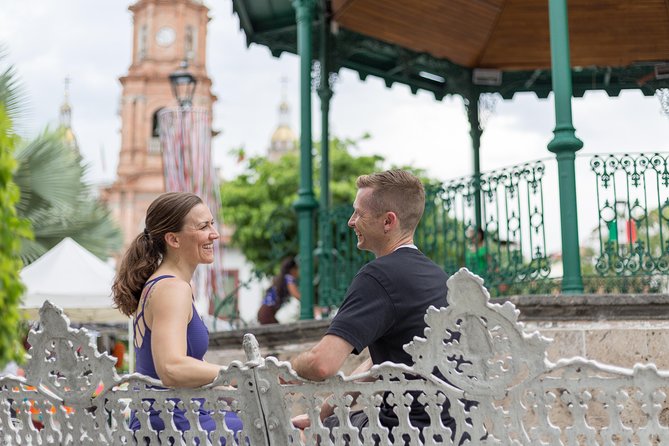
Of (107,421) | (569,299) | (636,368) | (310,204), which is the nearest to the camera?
(636,368)

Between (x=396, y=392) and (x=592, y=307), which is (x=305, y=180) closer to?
(x=592, y=307)

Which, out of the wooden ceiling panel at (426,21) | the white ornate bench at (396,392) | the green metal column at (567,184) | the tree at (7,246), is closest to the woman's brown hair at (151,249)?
the white ornate bench at (396,392)

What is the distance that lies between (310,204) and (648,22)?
16.9ft

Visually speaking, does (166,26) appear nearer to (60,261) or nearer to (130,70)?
(130,70)

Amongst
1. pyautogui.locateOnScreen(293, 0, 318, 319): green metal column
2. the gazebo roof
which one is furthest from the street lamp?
pyautogui.locateOnScreen(293, 0, 318, 319): green metal column

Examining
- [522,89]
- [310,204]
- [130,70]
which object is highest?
[130,70]

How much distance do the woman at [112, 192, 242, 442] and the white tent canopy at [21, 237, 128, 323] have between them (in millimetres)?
8323

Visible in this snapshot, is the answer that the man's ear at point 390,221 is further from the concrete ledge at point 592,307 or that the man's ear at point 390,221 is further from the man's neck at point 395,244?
the concrete ledge at point 592,307

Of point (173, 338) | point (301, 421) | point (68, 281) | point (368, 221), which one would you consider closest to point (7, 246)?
point (173, 338)

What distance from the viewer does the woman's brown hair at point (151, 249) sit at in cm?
320

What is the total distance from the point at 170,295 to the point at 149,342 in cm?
21

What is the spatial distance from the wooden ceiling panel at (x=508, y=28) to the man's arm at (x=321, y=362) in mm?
7902

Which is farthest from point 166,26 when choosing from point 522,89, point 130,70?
point 522,89

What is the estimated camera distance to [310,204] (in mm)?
8484
